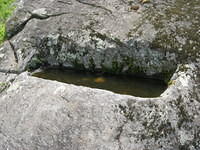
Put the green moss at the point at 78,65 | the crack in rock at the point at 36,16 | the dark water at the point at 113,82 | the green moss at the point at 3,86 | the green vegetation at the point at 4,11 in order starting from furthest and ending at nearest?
the green vegetation at the point at 4,11 < the crack in rock at the point at 36,16 < the green moss at the point at 78,65 < the green moss at the point at 3,86 < the dark water at the point at 113,82

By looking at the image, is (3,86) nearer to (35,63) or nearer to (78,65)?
(35,63)

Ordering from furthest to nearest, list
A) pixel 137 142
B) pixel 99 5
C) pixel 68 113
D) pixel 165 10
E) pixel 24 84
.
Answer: pixel 99 5 < pixel 165 10 < pixel 24 84 < pixel 68 113 < pixel 137 142

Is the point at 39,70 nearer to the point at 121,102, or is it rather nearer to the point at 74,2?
the point at 74,2

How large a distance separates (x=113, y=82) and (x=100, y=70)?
24 cm

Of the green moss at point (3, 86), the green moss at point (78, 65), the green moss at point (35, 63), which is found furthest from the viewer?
the green moss at point (35, 63)

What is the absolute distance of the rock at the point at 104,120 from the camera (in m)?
3.30

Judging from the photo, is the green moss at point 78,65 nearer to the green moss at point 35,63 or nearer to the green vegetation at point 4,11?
the green moss at point 35,63

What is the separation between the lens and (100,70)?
4246mm

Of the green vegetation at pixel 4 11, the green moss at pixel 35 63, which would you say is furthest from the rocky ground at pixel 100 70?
the green vegetation at pixel 4 11

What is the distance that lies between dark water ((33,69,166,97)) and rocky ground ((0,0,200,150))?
0.08 m

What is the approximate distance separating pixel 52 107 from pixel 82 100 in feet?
0.97

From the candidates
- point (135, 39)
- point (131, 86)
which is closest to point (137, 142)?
point (131, 86)

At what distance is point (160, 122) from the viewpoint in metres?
3.33

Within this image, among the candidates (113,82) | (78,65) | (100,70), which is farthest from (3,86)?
(113,82)
